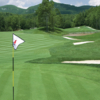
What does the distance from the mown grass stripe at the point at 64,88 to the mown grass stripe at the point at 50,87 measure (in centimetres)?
22

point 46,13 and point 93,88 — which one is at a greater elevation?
point 46,13

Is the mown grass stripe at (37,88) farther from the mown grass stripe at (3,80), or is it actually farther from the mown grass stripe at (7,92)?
the mown grass stripe at (3,80)

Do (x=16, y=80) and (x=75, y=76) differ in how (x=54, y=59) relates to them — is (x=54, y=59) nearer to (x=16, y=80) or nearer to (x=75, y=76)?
(x=75, y=76)

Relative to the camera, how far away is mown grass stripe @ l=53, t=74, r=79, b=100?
6797mm

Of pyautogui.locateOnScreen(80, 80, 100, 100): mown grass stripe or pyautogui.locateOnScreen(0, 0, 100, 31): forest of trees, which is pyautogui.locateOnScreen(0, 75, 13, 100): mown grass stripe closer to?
pyautogui.locateOnScreen(80, 80, 100, 100): mown grass stripe

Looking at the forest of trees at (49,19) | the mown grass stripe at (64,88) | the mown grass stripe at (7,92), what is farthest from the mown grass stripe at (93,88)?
the forest of trees at (49,19)

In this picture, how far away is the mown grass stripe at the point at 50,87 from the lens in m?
6.79

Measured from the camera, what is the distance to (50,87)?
7695 mm

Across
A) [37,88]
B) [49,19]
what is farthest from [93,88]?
[49,19]

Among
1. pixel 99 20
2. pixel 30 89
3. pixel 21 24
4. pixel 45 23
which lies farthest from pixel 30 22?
pixel 30 89

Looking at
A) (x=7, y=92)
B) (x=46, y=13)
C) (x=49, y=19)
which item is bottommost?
(x=7, y=92)

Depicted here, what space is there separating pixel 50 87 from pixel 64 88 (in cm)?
76

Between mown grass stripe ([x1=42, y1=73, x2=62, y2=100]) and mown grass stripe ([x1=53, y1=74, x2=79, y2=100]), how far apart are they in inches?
8.6

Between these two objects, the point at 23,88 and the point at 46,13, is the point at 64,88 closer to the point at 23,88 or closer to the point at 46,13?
the point at 23,88
